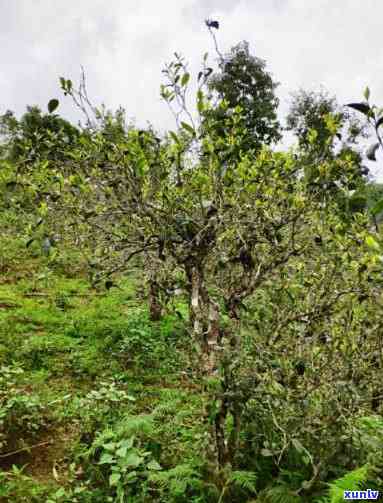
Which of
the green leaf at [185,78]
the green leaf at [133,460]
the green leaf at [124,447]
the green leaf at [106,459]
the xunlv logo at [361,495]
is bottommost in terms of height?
the green leaf at [133,460]

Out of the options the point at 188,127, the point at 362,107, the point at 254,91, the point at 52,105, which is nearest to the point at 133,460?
the point at 188,127

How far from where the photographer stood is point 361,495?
2164mm

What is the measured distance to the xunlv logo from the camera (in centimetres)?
213

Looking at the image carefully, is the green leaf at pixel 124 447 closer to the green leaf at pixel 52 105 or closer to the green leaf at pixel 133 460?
the green leaf at pixel 133 460

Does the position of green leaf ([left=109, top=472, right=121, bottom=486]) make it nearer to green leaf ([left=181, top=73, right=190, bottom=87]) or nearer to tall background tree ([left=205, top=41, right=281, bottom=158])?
green leaf ([left=181, top=73, right=190, bottom=87])

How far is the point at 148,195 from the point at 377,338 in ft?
6.75

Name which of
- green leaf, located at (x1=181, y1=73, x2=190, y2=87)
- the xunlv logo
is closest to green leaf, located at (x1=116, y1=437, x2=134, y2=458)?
the xunlv logo

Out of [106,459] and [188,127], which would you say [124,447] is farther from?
[188,127]

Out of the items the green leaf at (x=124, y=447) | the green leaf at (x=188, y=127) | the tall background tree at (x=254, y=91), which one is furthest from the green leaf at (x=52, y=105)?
the tall background tree at (x=254, y=91)

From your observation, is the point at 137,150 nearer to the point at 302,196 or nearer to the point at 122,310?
the point at 302,196

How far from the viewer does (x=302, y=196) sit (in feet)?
10.6

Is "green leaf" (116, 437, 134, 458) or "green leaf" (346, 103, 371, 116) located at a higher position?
"green leaf" (346, 103, 371, 116)

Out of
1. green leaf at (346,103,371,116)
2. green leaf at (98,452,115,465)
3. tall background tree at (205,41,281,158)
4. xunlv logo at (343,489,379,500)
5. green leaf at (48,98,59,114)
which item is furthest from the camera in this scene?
tall background tree at (205,41,281,158)

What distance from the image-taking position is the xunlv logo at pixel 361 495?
2128 mm
